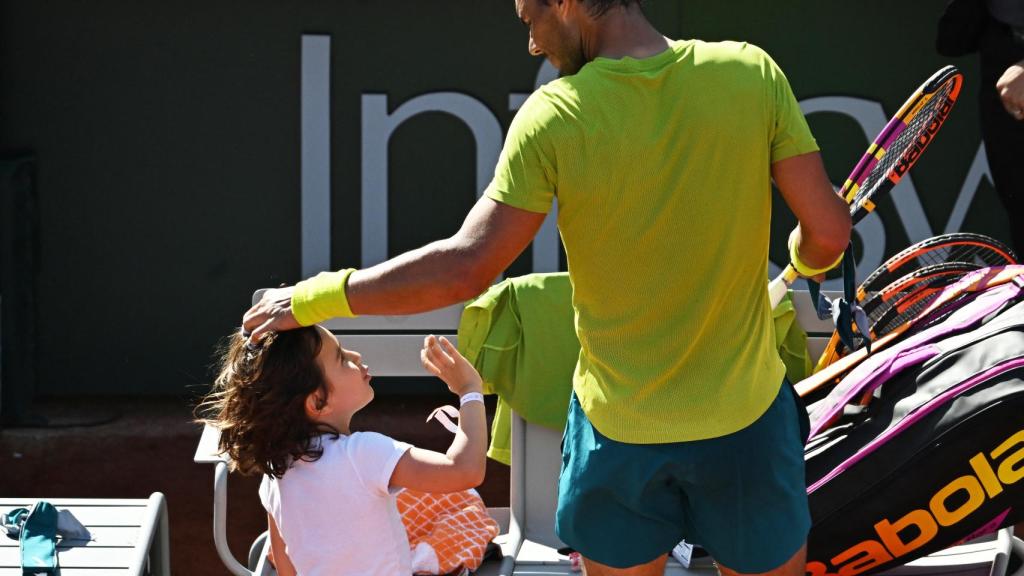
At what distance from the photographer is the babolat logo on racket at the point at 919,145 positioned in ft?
10.9

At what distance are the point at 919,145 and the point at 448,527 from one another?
139 centimetres

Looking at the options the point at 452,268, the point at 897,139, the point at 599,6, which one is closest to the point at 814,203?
the point at 599,6

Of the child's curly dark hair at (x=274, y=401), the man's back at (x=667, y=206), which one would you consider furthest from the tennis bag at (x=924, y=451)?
the child's curly dark hair at (x=274, y=401)

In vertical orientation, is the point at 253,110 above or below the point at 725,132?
below

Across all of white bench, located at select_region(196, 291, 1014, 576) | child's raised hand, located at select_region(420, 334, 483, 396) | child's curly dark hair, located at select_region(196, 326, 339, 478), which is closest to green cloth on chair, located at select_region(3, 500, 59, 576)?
white bench, located at select_region(196, 291, 1014, 576)

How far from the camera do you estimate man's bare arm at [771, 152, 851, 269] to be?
2178 mm

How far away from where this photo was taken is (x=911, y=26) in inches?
203

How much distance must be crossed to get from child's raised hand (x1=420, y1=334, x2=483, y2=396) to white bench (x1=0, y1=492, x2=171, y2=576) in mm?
906

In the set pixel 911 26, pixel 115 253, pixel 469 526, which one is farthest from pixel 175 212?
pixel 911 26

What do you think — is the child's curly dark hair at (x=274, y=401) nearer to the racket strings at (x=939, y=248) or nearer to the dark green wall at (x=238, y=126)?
the racket strings at (x=939, y=248)

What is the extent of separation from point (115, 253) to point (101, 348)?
0.35 meters

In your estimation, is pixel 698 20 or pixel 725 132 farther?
pixel 698 20

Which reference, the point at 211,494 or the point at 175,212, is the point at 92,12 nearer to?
the point at 175,212

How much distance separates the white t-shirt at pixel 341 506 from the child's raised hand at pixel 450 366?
14cm
